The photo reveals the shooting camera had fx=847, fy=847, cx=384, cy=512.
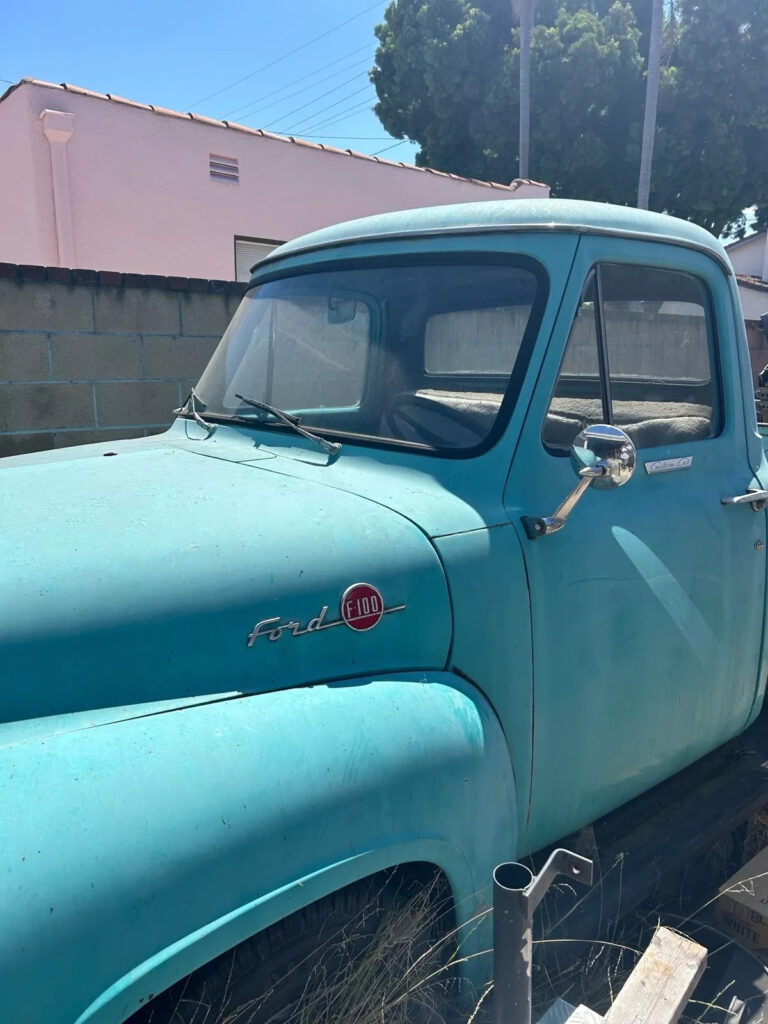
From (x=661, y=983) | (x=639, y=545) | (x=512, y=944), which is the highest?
(x=639, y=545)

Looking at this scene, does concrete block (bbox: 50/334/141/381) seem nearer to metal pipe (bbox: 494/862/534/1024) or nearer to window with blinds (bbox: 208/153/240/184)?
metal pipe (bbox: 494/862/534/1024)

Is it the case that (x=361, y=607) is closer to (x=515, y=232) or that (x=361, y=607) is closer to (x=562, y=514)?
(x=562, y=514)

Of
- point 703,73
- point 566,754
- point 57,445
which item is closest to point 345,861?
point 566,754

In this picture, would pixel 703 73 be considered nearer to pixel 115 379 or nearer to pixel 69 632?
pixel 115 379

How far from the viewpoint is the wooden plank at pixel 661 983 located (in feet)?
5.69

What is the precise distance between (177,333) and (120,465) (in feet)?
11.8

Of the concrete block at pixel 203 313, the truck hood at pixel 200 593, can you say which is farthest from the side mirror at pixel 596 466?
the concrete block at pixel 203 313

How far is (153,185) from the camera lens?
400 inches

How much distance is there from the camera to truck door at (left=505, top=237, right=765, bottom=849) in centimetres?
205

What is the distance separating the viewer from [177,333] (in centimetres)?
566

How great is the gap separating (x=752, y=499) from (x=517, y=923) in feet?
5.48

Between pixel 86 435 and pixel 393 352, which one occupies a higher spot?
pixel 393 352

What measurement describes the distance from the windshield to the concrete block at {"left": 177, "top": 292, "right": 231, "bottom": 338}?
316 centimetres

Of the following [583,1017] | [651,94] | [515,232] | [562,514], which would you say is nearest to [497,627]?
[562,514]
